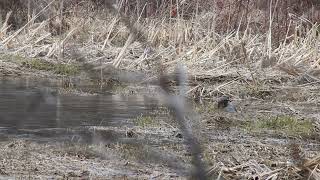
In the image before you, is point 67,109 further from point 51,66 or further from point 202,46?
point 202,46

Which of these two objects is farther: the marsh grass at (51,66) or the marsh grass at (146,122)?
the marsh grass at (51,66)

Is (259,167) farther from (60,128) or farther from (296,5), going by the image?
(296,5)

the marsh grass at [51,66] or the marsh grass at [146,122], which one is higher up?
the marsh grass at [51,66]

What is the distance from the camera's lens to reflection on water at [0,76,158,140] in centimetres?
670

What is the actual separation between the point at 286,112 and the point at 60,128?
2.90 m

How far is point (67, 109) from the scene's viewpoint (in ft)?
25.3

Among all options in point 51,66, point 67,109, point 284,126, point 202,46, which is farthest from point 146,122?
point 202,46

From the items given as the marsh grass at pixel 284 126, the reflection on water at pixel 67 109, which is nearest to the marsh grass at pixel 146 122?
the reflection on water at pixel 67 109

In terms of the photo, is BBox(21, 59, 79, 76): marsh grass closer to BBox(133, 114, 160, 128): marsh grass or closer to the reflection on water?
the reflection on water

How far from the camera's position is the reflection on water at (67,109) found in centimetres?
670

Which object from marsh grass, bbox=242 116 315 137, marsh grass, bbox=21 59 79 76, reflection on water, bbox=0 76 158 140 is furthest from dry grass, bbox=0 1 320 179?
marsh grass, bbox=242 116 315 137

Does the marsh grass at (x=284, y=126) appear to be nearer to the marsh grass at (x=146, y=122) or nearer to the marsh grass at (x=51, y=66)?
the marsh grass at (x=146, y=122)

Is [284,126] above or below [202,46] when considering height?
below

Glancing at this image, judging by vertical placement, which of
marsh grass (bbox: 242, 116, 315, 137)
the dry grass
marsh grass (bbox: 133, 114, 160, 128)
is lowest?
marsh grass (bbox: 242, 116, 315, 137)
